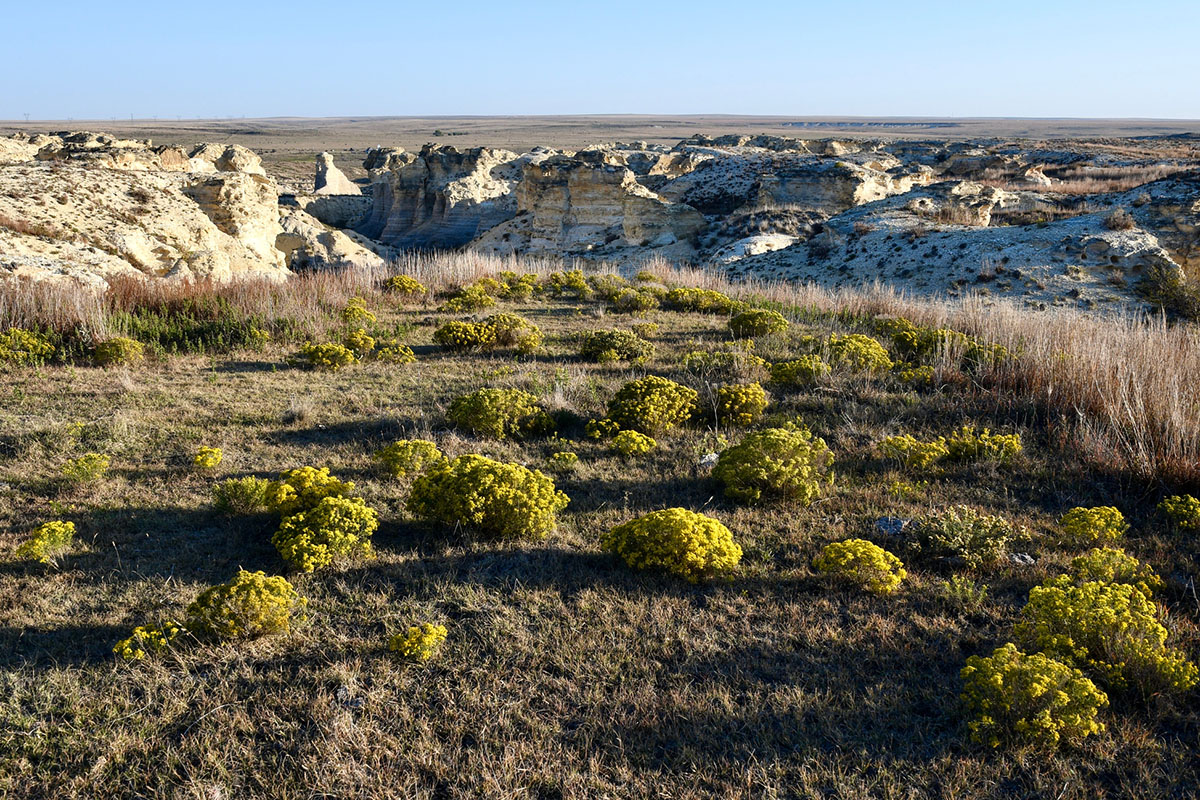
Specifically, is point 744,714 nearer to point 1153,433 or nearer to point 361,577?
point 361,577

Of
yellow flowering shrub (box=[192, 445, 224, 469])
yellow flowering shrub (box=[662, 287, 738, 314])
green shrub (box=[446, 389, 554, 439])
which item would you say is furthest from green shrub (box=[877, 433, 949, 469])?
yellow flowering shrub (box=[662, 287, 738, 314])

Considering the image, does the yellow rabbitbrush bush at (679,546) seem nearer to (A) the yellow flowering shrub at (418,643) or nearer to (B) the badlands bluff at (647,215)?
(A) the yellow flowering shrub at (418,643)

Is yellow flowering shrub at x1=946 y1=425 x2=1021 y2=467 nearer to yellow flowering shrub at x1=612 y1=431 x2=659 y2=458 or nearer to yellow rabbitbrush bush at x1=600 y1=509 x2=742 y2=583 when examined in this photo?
yellow flowering shrub at x1=612 y1=431 x2=659 y2=458

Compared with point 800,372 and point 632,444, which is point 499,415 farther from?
point 800,372

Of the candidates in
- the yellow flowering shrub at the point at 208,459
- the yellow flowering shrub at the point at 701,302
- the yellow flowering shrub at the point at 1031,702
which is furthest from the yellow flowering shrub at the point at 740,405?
the yellow flowering shrub at the point at 701,302

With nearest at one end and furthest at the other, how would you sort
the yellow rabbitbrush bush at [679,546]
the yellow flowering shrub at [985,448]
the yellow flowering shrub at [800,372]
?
1. the yellow rabbitbrush bush at [679,546]
2. the yellow flowering shrub at [985,448]
3. the yellow flowering shrub at [800,372]

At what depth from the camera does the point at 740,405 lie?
654 cm

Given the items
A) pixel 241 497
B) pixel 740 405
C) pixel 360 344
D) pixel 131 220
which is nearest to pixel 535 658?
pixel 241 497

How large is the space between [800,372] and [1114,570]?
13.3 ft

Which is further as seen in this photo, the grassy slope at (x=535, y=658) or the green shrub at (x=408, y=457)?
the green shrub at (x=408, y=457)

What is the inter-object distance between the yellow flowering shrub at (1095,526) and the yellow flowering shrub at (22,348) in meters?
10.4

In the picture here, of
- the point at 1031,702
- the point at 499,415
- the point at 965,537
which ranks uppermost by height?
the point at 499,415

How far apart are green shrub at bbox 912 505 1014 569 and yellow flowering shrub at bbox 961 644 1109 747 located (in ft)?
3.81

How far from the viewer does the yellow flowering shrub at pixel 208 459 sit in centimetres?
523
